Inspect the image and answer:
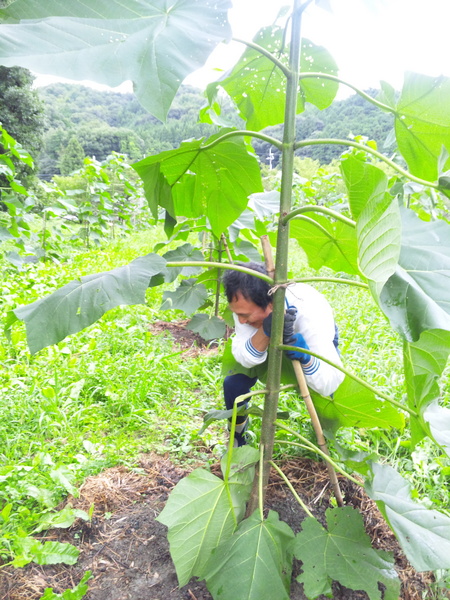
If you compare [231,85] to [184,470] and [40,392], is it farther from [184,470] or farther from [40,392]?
[40,392]

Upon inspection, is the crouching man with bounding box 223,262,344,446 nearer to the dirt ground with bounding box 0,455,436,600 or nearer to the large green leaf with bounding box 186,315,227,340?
the dirt ground with bounding box 0,455,436,600

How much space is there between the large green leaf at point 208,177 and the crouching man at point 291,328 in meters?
0.28

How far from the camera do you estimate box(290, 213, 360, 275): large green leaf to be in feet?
3.93

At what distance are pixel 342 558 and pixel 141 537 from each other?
817mm

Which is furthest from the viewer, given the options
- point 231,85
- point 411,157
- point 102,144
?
point 102,144

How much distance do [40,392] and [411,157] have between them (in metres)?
2.23

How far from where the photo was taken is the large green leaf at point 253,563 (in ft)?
3.26

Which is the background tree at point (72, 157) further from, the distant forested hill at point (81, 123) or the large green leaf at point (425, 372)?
the large green leaf at point (425, 372)

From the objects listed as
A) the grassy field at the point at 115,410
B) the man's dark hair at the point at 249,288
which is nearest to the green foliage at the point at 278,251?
the man's dark hair at the point at 249,288

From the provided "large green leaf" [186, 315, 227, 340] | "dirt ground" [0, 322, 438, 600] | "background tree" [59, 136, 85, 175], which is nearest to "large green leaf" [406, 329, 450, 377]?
"dirt ground" [0, 322, 438, 600]

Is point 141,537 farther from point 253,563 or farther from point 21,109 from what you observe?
point 21,109

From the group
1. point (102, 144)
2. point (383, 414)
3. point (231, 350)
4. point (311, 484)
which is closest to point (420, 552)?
point (383, 414)

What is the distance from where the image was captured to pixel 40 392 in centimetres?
236

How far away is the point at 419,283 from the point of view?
0.77 meters
